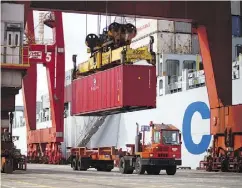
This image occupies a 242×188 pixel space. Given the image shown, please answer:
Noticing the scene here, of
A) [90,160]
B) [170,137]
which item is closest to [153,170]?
[170,137]

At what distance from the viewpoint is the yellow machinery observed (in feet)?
88.5

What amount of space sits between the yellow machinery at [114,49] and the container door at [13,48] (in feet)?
22.2

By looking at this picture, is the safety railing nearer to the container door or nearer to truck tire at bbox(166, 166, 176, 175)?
the container door

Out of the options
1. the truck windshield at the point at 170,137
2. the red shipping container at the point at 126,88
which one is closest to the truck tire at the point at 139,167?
the truck windshield at the point at 170,137

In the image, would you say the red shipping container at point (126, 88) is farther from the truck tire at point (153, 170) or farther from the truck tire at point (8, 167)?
the truck tire at point (8, 167)

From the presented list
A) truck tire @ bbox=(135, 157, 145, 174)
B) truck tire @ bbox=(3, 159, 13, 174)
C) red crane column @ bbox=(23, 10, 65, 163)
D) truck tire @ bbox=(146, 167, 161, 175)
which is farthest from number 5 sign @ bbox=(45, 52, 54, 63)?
truck tire @ bbox=(135, 157, 145, 174)

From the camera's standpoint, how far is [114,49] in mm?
28250

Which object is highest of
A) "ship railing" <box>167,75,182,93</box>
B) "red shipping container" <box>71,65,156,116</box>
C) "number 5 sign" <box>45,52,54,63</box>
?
"number 5 sign" <box>45,52,54,63</box>

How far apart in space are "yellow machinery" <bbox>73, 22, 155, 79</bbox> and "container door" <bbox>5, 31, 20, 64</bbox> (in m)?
6.76

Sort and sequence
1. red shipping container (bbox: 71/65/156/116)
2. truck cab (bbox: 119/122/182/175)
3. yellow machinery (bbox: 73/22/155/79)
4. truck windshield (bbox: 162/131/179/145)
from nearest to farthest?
truck cab (bbox: 119/122/182/175) → truck windshield (bbox: 162/131/179/145) → yellow machinery (bbox: 73/22/155/79) → red shipping container (bbox: 71/65/156/116)

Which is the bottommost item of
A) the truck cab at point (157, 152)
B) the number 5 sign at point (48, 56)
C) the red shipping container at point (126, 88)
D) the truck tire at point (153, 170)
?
the truck tire at point (153, 170)

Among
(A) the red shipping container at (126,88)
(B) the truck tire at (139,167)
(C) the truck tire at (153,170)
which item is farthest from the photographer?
(A) the red shipping container at (126,88)

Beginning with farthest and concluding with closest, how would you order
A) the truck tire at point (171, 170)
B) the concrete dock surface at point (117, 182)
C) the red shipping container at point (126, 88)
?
the red shipping container at point (126, 88) → the truck tire at point (171, 170) → the concrete dock surface at point (117, 182)

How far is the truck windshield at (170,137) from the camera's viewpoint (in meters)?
22.9
